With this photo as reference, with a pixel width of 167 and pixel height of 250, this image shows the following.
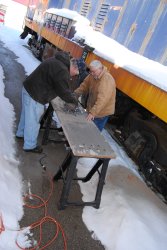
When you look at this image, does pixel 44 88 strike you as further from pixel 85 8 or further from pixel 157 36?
pixel 85 8

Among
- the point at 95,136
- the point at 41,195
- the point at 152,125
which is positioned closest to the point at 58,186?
the point at 41,195

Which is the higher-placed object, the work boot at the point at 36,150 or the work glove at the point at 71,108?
the work glove at the point at 71,108

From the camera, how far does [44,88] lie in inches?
163

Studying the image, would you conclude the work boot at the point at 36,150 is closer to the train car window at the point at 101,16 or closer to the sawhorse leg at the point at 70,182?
the sawhorse leg at the point at 70,182

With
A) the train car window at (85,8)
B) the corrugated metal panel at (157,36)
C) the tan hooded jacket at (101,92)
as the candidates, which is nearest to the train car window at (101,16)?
the train car window at (85,8)

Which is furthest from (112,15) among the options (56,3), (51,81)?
(56,3)

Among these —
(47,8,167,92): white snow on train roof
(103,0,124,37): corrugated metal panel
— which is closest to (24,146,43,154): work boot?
(47,8,167,92): white snow on train roof

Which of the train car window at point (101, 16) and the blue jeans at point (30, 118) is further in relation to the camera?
the train car window at point (101, 16)

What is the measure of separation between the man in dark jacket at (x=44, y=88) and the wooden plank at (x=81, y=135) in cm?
27

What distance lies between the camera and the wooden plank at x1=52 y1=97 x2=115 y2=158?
134 inches

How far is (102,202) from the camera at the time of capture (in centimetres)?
396

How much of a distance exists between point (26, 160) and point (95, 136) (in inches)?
48.4

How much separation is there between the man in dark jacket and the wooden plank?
268mm

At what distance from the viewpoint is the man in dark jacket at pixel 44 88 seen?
3.94 m
